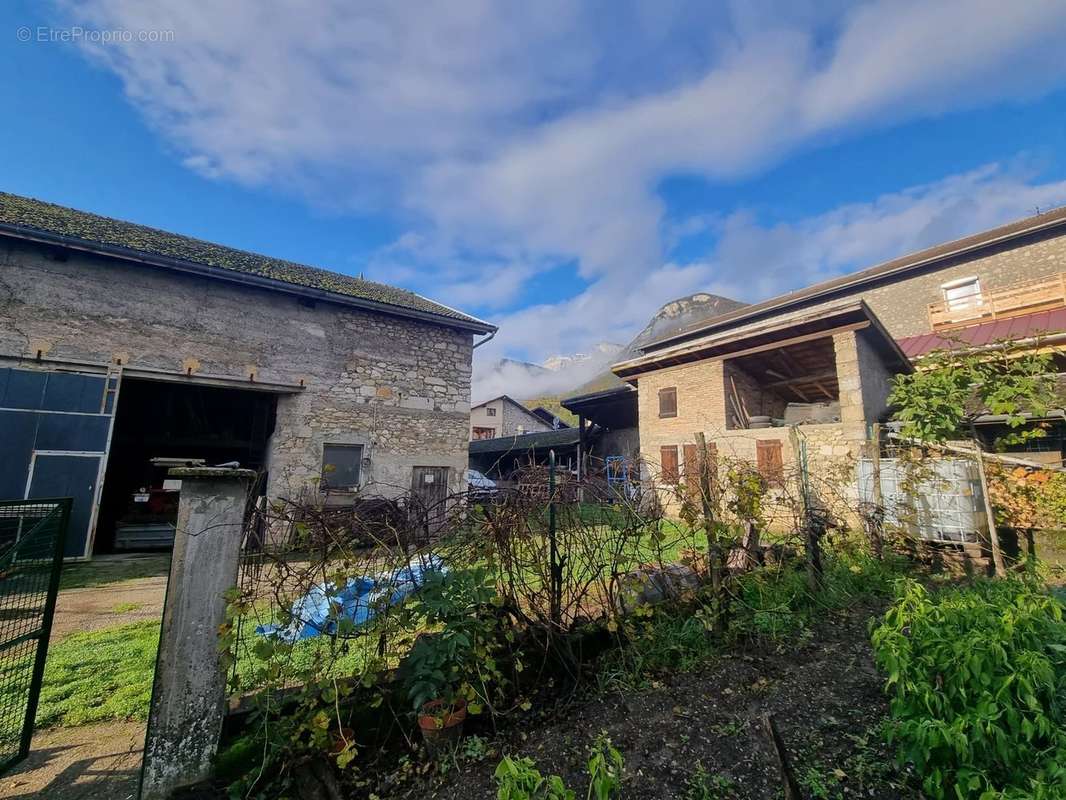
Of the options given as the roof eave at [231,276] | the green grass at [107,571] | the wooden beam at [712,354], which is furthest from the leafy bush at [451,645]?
the wooden beam at [712,354]

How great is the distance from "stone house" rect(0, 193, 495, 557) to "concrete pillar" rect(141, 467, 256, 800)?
10.3 feet

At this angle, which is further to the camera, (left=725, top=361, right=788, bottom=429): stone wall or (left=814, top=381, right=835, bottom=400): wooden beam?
(left=814, top=381, right=835, bottom=400): wooden beam

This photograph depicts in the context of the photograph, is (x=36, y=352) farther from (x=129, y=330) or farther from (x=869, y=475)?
(x=869, y=475)

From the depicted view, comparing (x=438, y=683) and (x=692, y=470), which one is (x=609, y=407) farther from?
(x=438, y=683)

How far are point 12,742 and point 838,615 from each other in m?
6.28

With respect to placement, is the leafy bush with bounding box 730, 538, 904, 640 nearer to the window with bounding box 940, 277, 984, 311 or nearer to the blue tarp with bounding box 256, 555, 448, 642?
the blue tarp with bounding box 256, 555, 448, 642

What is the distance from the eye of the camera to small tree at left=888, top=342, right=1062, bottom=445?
202 inches

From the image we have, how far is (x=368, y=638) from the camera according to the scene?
2.54m

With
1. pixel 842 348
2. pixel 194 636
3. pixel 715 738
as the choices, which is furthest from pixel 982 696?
pixel 842 348

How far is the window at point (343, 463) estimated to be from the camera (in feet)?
31.2

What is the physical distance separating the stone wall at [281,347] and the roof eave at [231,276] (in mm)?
224

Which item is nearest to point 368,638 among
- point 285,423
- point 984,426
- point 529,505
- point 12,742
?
point 529,505

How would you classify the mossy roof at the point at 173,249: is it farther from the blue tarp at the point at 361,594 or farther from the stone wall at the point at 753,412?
the blue tarp at the point at 361,594

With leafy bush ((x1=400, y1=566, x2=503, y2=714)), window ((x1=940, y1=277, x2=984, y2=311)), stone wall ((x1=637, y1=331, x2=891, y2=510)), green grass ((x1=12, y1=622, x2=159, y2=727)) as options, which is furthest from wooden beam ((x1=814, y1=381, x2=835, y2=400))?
green grass ((x1=12, y1=622, x2=159, y2=727))
